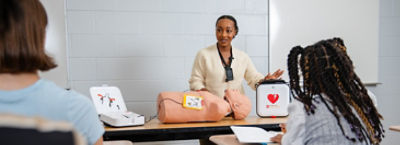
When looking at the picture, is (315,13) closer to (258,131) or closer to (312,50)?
(258,131)

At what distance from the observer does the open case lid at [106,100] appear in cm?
210

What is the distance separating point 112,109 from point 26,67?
1.33 meters

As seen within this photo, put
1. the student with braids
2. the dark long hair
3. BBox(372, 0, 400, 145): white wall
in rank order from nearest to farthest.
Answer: the dark long hair
the student with braids
BBox(372, 0, 400, 145): white wall

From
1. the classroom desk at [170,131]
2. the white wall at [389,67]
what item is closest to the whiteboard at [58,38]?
the classroom desk at [170,131]

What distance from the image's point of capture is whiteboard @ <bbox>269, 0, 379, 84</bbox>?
12.0 ft

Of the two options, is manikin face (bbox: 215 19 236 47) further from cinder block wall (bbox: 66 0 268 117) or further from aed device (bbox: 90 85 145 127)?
aed device (bbox: 90 85 145 127)

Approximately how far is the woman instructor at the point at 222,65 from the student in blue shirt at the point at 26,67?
1932 mm

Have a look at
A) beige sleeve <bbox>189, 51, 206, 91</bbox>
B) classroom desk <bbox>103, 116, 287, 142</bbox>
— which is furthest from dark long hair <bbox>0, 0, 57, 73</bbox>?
beige sleeve <bbox>189, 51, 206, 91</bbox>

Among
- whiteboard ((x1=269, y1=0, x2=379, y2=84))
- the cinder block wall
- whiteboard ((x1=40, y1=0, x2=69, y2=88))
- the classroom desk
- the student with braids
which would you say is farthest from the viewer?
whiteboard ((x1=269, y1=0, x2=379, y2=84))

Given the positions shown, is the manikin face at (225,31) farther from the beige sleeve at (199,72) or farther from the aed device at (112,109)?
the aed device at (112,109)

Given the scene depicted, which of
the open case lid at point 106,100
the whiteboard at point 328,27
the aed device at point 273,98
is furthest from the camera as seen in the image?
the whiteboard at point 328,27

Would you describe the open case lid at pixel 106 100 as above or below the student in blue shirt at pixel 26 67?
below

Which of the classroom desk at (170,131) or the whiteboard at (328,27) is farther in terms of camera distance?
the whiteboard at (328,27)

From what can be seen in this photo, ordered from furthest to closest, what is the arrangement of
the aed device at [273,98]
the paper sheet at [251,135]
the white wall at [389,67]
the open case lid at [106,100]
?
the white wall at [389,67] < the aed device at [273,98] < the open case lid at [106,100] < the paper sheet at [251,135]
